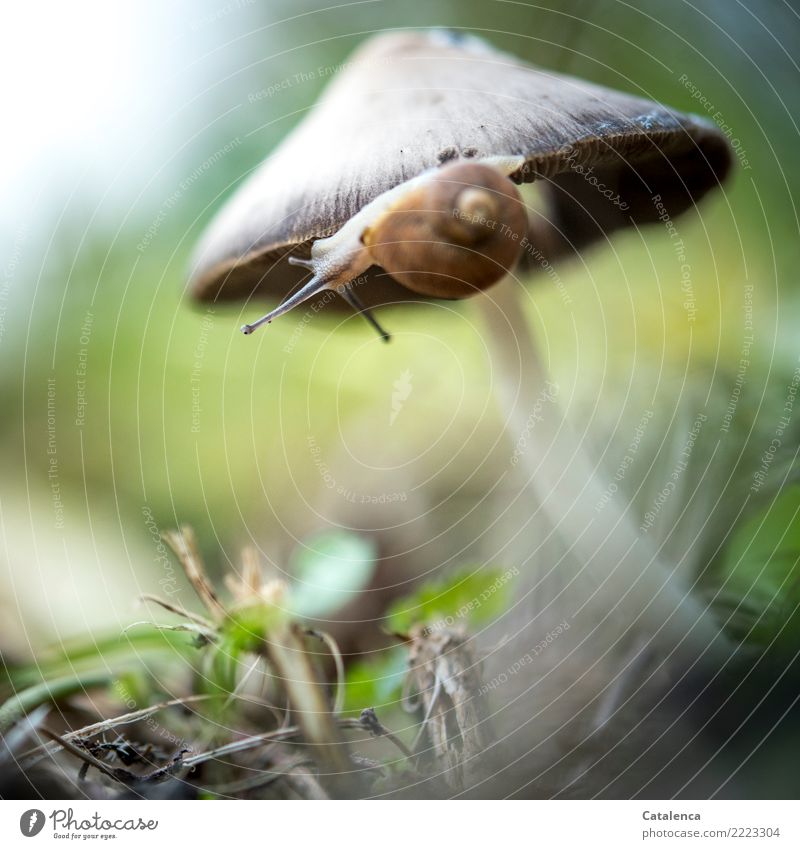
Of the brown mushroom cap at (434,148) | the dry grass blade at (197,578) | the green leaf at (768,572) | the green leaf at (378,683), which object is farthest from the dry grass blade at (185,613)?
the green leaf at (768,572)

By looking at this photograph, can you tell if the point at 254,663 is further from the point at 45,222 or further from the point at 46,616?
the point at 45,222

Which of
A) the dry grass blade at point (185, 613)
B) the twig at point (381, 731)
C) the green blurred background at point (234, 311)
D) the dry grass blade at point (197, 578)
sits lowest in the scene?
the twig at point (381, 731)

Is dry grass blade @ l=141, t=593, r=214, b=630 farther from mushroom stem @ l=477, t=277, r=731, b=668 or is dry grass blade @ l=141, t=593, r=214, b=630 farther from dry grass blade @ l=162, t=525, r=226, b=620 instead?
mushroom stem @ l=477, t=277, r=731, b=668

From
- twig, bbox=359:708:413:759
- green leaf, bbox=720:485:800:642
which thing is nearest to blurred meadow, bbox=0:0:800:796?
green leaf, bbox=720:485:800:642

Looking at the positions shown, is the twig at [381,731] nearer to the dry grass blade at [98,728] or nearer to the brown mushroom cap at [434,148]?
the dry grass blade at [98,728]

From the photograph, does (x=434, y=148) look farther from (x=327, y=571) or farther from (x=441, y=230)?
(x=327, y=571)

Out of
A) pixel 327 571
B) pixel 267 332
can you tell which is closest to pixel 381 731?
pixel 327 571

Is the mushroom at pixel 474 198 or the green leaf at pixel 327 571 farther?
the green leaf at pixel 327 571
